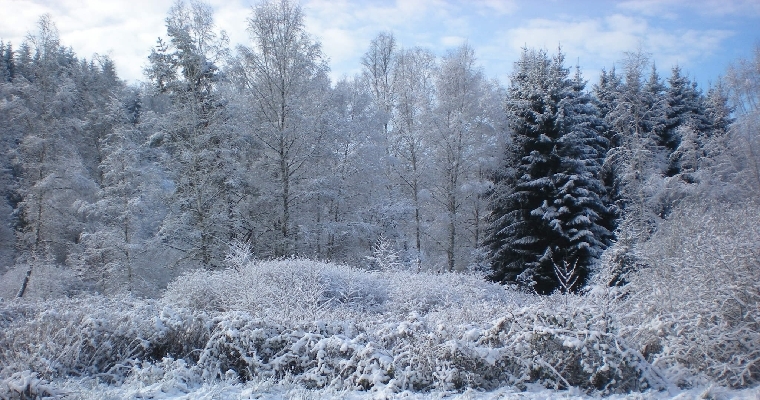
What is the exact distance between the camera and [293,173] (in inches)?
709

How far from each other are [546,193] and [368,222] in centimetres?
722

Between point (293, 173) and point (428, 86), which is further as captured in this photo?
point (428, 86)

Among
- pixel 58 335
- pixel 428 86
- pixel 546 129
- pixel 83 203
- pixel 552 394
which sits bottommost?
pixel 552 394

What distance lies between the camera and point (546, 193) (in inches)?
706

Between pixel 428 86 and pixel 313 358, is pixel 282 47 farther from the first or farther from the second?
pixel 313 358

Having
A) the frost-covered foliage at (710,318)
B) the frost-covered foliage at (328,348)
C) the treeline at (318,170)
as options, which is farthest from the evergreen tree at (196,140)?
the frost-covered foliage at (710,318)

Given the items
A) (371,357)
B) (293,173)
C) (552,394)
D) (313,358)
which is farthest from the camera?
(293,173)

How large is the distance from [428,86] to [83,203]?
1538 cm

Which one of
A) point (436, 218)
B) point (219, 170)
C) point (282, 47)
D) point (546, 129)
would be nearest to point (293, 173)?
point (219, 170)

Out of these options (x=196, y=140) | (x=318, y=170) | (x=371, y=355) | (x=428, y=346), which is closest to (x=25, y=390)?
(x=371, y=355)

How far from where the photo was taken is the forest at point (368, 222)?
541cm

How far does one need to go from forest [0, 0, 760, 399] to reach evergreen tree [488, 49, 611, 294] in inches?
4.1

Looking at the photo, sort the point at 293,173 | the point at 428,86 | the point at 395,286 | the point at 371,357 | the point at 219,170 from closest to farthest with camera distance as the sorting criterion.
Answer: the point at 371,357 < the point at 395,286 < the point at 219,170 < the point at 293,173 < the point at 428,86

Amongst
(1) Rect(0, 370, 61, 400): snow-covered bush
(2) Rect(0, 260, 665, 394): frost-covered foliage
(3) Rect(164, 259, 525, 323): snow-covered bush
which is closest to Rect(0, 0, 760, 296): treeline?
(3) Rect(164, 259, 525, 323): snow-covered bush
